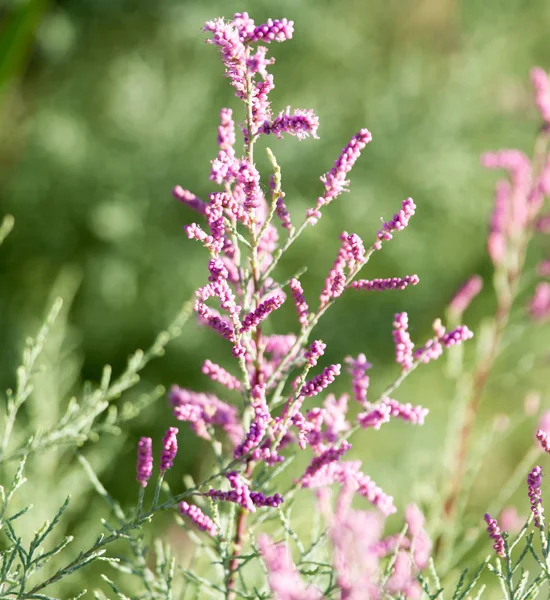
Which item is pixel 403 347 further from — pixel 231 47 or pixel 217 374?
pixel 231 47

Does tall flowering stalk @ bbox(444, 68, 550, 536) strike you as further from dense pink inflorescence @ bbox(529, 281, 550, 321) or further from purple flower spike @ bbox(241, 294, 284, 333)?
purple flower spike @ bbox(241, 294, 284, 333)

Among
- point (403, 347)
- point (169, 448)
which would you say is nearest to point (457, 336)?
point (403, 347)

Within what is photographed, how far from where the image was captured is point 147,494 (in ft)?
8.64

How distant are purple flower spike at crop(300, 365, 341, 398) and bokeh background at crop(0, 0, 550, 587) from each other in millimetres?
2064

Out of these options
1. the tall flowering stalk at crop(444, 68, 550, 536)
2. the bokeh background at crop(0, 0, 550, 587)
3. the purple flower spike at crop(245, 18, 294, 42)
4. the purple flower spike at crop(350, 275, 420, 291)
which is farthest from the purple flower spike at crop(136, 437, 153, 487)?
the bokeh background at crop(0, 0, 550, 587)

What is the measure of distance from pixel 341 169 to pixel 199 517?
0.34 metres

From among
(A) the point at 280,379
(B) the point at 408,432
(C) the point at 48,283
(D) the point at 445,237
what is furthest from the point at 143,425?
(A) the point at 280,379

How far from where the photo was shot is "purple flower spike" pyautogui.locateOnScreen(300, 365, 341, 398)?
1.83 ft

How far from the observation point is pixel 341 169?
0.60m

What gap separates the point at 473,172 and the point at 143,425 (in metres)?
1.75

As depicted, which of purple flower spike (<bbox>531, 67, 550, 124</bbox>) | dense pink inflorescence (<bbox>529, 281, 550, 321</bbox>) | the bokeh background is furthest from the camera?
the bokeh background

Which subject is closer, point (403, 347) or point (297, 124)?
point (297, 124)

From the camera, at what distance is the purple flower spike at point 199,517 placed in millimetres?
591

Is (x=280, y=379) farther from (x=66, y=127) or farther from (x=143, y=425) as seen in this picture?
(x=66, y=127)
